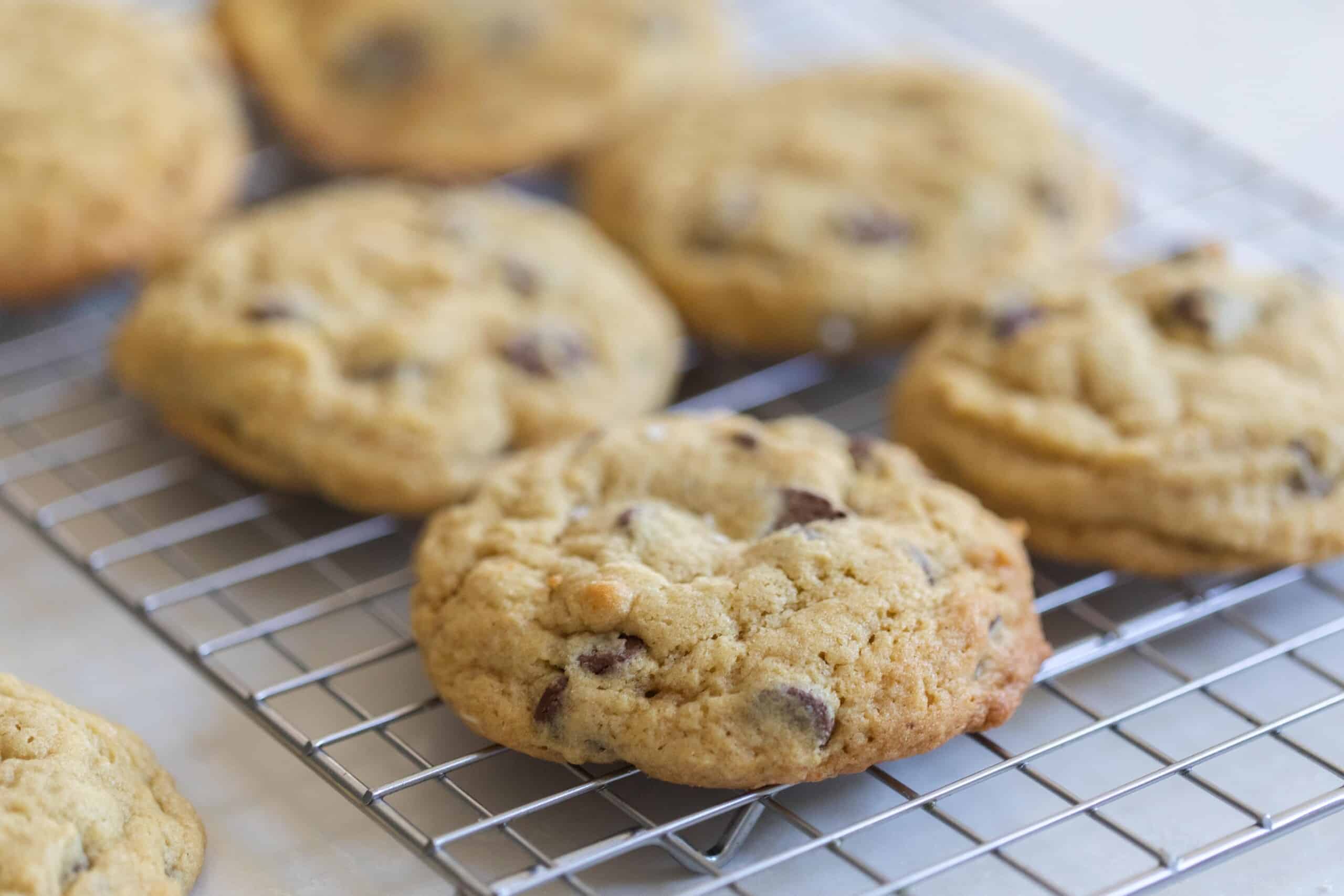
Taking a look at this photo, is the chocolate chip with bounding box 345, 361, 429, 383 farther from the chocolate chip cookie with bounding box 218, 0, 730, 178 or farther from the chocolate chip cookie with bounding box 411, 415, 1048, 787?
the chocolate chip cookie with bounding box 218, 0, 730, 178

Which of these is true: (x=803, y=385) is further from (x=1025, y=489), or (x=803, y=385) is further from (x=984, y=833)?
(x=984, y=833)

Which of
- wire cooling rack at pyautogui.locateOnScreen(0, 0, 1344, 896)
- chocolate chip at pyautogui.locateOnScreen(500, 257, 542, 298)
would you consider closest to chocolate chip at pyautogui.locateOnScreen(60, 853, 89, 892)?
wire cooling rack at pyautogui.locateOnScreen(0, 0, 1344, 896)

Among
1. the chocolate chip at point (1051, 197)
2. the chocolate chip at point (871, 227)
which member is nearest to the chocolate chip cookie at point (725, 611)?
the chocolate chip at point (871, 227)

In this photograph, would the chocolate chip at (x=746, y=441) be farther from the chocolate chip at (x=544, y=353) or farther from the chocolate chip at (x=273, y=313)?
the chocolate chip at (x=273, y=313)

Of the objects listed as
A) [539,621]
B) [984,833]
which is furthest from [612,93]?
[984,833]

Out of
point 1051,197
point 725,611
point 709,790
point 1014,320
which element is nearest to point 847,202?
point 1051,197

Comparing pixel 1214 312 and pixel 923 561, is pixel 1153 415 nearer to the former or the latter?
pixel 1214 312
